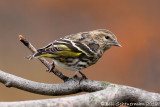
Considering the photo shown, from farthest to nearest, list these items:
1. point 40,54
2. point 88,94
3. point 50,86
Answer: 1. point 40,54
2. point 50,86
3. point 88,94

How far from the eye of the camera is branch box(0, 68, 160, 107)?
1.16 metres

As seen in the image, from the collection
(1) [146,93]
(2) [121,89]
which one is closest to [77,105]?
(2) [121,89]

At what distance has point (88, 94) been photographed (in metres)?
1.29

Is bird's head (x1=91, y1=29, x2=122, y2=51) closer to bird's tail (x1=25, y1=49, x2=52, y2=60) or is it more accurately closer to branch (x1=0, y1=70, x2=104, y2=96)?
bird's tail (x1=25, y1=49, x2=52, y2=60)

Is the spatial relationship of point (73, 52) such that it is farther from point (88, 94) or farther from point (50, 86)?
point (88, 94)

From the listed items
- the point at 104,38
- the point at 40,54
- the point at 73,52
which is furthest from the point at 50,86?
the point at 104,38

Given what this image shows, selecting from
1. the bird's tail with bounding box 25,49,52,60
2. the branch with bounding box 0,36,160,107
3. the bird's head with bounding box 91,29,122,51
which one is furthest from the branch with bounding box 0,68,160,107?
the bird's head with bounding box 91,29,122,51

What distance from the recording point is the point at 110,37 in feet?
6.97

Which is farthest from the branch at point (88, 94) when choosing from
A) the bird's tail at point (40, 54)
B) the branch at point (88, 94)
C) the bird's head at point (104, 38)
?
the bird's head at point (104, 38)

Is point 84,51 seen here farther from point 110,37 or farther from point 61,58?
point 110,37

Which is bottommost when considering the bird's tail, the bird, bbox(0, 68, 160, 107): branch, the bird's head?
bbox(0, 68, 160, 107): branch

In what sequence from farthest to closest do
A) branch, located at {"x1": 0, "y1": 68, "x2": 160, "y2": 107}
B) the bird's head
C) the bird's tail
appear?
the bird's head
the bird's tail
branch, located at {"x1": 0, "y1": 68, "x2": 160, "y2": 107}

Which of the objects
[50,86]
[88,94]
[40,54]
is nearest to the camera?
[88,94]

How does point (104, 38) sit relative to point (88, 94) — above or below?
above
